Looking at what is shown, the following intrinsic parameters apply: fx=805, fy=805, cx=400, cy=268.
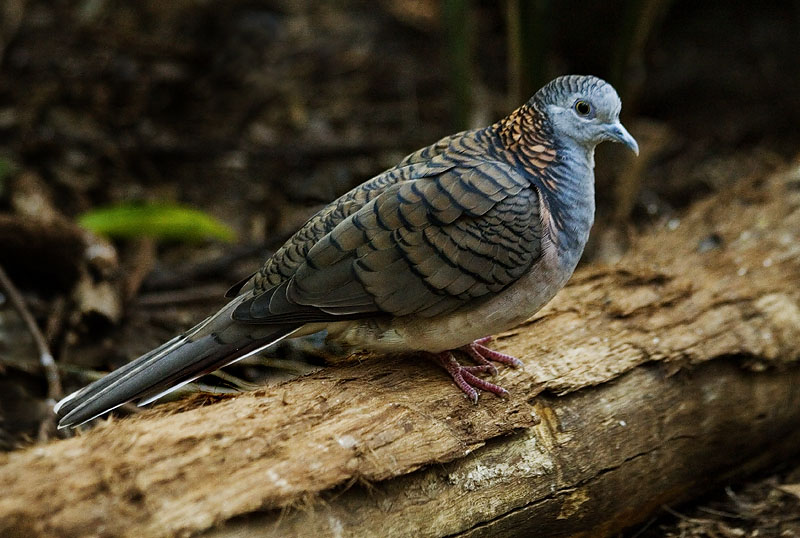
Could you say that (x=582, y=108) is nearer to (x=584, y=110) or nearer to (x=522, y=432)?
(x=584, y=110)

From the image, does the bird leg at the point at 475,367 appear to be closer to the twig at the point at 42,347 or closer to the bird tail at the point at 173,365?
the bird tail at the point at 173,365

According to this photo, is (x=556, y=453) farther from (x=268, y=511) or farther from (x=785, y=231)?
(x=785, y=231)

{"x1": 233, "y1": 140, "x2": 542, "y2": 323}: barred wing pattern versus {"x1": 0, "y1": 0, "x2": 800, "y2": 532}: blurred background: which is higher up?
{"x1": 0, "y1": 0, "x2": 800, "y2": 532}: blurred background

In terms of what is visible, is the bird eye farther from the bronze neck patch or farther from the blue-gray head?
the bronze neck patch

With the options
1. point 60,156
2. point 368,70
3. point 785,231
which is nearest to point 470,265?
point 785,231

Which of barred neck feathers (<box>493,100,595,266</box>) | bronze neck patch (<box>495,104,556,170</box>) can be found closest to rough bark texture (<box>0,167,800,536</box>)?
barred neck feathers (<box>493,100,595,266</box>)

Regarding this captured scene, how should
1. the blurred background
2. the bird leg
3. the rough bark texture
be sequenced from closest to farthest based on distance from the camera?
the rough bark texture → the bird leg → the blurred background
